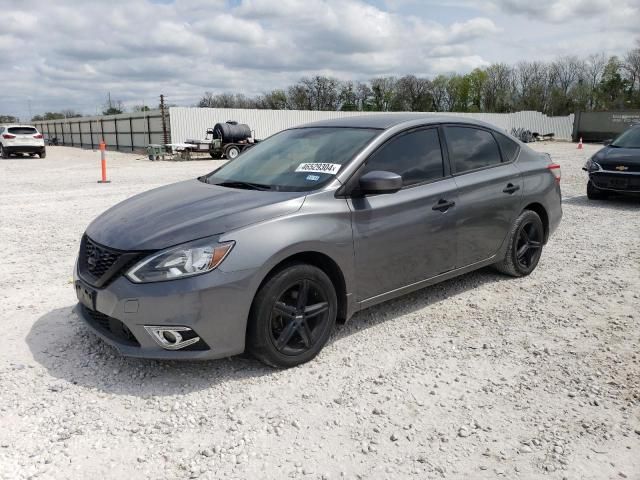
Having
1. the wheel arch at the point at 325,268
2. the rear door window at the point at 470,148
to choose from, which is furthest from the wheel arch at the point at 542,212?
the wheel arch at the point at 325,268

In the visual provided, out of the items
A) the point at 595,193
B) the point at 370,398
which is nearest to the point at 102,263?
the point at 370,398

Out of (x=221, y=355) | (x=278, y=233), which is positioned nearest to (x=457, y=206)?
(x=278, y=233)

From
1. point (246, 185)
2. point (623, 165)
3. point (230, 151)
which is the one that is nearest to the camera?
point (246, 185)

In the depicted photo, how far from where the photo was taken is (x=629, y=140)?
10711mm

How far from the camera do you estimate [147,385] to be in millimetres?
3428

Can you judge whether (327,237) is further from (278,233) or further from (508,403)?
(508,403)

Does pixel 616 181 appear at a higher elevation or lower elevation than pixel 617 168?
lower

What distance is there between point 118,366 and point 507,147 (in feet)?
13.3

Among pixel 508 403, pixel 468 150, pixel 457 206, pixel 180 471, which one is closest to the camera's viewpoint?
pixel 180 471

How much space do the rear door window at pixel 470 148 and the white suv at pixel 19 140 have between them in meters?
29.5

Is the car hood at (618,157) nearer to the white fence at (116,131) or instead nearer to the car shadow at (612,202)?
the car shadow at (612,202)

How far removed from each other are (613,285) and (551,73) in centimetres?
8450

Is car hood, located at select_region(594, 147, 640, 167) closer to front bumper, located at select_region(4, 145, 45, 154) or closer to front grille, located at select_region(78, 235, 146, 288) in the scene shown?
front grille, located at select_region(78, 235, 146, 288)

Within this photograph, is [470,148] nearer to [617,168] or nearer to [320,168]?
[320,168]
